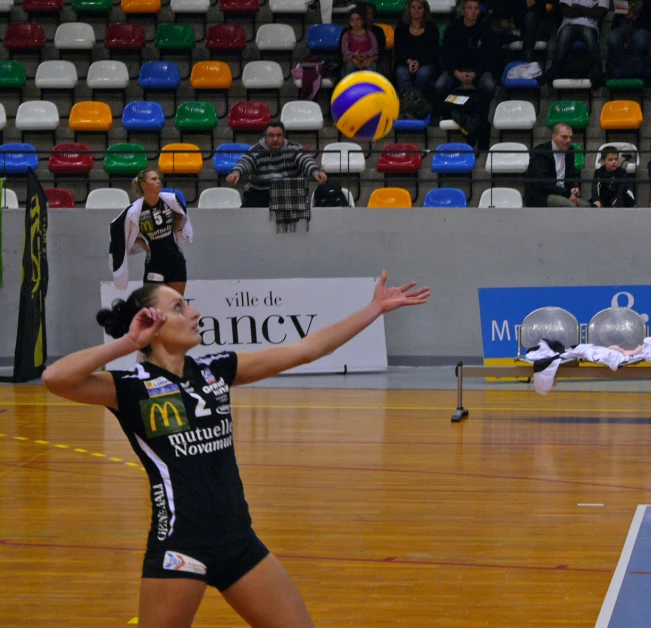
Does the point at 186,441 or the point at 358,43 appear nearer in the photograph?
the point at 186,441

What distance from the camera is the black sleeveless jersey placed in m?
3.02

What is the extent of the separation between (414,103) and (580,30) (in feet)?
7.58

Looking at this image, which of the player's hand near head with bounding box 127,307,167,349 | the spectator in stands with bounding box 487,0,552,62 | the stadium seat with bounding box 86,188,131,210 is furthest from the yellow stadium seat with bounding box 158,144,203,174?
the player's hand near head with bounding box 127,307,167,349

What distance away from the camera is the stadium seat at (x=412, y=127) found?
1367cm

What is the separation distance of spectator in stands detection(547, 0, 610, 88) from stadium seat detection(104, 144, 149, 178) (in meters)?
5.40

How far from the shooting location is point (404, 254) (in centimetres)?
1219

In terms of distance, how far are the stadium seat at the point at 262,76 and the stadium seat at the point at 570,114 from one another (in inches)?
140

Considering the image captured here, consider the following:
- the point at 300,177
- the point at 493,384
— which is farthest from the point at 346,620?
the point at 300,177

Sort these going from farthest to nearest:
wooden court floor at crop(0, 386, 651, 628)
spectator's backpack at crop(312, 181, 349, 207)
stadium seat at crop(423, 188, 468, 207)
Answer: stadium seat at crop(423, 188, 468, 207) → spectator's backpack at crop(312, 181, 349, 207) → wooden court floor at crop(0, 386, 651, 628)

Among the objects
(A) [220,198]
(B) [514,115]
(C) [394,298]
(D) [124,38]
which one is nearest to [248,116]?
(A) [220,198]

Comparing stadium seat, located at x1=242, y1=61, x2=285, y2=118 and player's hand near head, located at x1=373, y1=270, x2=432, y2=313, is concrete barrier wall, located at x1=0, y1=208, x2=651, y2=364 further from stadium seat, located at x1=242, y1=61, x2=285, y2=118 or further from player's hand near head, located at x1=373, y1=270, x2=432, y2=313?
player's hand near head, located at x1=373, y1=270, x2=432, y2=313

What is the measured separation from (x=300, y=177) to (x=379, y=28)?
319 cm

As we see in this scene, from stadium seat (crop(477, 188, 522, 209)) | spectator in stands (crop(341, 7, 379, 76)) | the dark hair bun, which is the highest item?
spectator in stands (crop(341, 7, 379, 76))

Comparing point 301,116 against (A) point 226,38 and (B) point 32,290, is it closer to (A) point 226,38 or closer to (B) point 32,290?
(A) point 226,38
